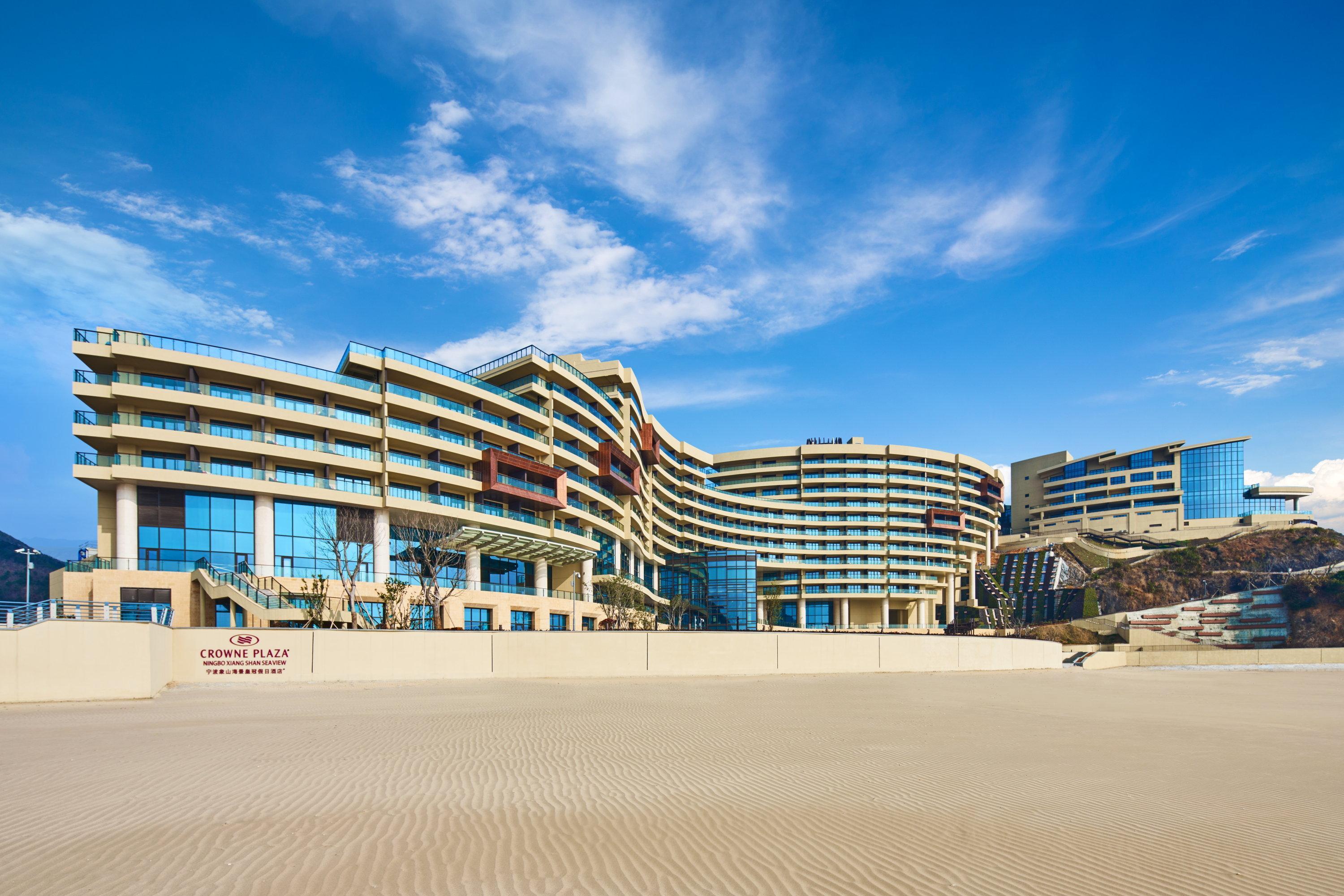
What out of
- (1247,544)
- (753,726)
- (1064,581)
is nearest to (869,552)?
(1064,581)

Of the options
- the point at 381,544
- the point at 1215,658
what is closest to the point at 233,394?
the point at 381,544

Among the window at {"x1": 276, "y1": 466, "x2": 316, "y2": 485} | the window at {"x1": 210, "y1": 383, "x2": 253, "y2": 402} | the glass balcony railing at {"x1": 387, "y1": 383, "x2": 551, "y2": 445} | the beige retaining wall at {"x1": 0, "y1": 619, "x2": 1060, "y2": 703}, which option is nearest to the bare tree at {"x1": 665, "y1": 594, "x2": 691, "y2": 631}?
the glass balcony railing at {"x1": 387, "y1": 383, "x2": 551, "y2": 445}

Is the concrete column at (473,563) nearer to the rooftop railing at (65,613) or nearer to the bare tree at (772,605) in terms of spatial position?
the rooftop railing at (65,613)

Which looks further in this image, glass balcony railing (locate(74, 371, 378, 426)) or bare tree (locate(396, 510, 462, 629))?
bare tree (locate(396, 510, 462, 629))

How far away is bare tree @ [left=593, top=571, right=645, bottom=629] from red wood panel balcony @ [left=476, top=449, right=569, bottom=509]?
9341 millimetres

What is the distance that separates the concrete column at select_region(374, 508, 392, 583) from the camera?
170ft

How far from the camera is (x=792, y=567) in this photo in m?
127

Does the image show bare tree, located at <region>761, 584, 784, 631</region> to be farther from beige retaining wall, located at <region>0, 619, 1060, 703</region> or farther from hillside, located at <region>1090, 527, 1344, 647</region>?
beige retaining wall, located at <region>0, 619, 1060, 703</region>

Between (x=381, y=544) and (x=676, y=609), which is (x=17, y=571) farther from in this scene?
(x=381, y=544)

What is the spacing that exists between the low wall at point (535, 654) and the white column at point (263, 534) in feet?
62.0

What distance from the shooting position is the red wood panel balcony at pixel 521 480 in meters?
57.6

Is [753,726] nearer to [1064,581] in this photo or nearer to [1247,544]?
[1064,581]

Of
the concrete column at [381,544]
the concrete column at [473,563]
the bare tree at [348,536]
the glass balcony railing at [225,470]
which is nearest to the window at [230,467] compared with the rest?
the glass balcony railing at [225,470]

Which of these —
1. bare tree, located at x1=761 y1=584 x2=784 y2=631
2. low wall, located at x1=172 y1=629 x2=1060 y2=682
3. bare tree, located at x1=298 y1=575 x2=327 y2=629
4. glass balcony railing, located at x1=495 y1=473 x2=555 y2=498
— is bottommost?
bare tree, located at x1=761 y1=584 x2=784 y2=631
